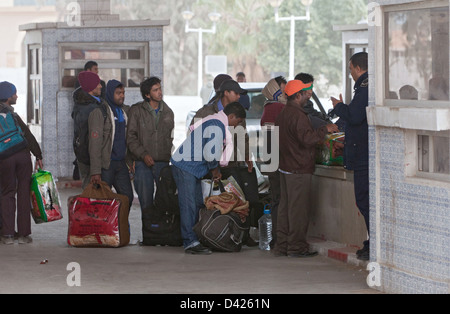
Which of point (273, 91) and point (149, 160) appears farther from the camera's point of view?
point (273, 91)

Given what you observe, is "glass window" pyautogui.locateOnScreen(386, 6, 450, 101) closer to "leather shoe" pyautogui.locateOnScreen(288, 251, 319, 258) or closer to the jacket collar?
the jacket collar

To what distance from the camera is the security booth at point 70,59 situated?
634 inches

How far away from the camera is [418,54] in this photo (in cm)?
756

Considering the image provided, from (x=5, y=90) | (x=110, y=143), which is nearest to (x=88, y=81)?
(x=110, y=143)

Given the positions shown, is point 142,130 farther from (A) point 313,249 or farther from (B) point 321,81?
(B) point 321,81

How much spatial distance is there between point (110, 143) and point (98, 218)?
904 mm

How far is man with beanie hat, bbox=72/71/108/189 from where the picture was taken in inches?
429

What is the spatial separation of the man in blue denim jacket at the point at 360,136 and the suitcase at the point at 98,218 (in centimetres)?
270

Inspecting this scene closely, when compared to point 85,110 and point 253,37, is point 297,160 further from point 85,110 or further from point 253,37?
point 253,37

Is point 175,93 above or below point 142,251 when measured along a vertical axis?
above

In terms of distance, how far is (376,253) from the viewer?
320 inches
